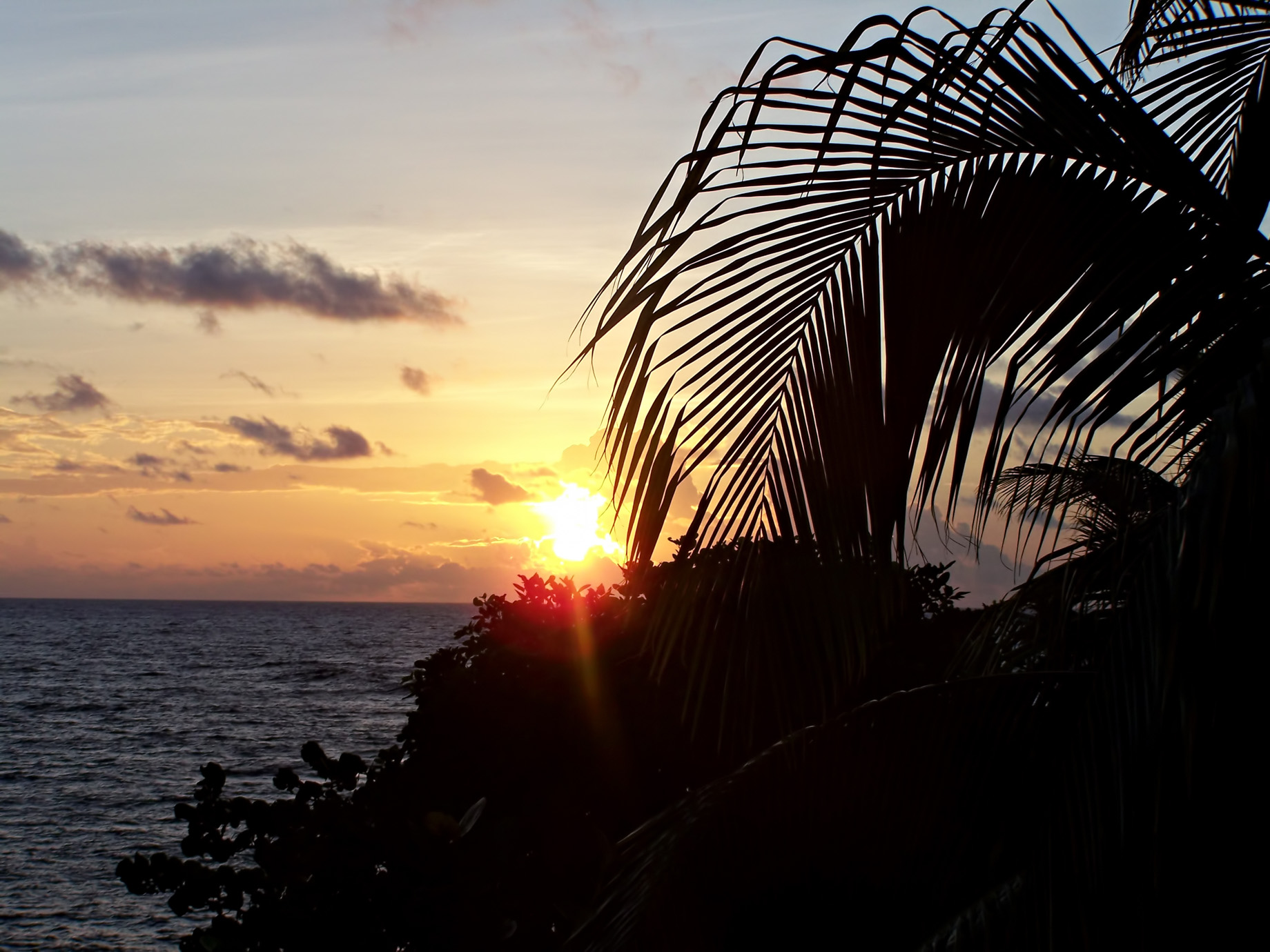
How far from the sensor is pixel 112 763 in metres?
44.1

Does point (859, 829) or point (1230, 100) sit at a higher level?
point (1230, 100)

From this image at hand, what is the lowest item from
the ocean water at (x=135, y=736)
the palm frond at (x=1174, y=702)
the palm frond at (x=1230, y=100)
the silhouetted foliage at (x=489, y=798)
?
the ocean water at (x=135, y=736)

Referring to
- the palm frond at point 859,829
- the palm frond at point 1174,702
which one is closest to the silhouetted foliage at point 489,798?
the palm frond at point 859,829

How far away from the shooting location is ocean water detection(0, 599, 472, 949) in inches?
1036

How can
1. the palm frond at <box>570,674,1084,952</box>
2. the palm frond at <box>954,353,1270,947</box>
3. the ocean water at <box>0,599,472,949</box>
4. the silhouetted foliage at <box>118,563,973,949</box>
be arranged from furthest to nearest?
the ocean water at <box>0,599,472,949</box> < the silhouetted foliage at <box>118,563,973,949</box> < the palm frond at <box>570,674,1084,952</box> < the palm frond at <box>954,353,1270,947</box>

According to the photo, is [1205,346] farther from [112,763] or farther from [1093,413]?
[112,763]

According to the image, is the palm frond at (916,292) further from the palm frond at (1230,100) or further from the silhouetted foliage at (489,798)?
the silhouetted foliage at (489,798)

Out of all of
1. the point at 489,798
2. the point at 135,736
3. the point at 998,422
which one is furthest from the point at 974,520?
the point at 135,736

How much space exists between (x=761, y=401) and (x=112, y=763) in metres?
49.3

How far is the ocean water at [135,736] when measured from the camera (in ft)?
86.3


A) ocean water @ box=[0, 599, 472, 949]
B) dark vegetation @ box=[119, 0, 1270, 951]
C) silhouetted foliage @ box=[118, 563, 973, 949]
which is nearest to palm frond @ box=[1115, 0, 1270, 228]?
dark vegetation @ box=[119, 0, 1270, 951]

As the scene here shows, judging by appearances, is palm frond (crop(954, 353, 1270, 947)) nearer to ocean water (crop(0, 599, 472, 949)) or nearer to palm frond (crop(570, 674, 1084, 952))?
palm frond (crop(570, 674, 1084, 952))

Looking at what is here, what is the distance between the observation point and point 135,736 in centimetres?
5134

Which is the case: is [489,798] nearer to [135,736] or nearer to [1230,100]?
[1230,100]
